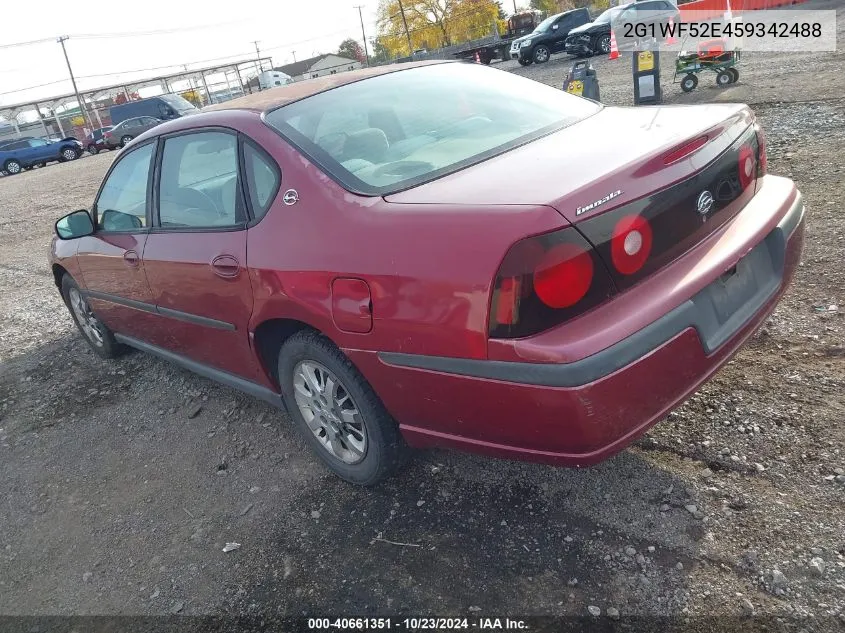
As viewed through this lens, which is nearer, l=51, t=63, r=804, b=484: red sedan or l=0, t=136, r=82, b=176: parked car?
l=51, t=63, r=804, b=484: red sedan

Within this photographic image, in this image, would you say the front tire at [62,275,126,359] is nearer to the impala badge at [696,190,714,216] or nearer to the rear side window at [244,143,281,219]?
the rear side window at [244,143,281,219]

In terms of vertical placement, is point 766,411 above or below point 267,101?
below

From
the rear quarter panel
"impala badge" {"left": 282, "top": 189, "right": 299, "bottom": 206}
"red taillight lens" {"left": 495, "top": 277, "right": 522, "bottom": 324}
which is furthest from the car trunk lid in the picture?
"impala badge" {"left": 282, "top": 189, "right": 299, "bottom": 206}

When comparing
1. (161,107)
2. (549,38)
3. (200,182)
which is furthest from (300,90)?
(161,107)

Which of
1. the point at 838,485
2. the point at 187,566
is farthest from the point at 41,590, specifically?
the point at 838,485

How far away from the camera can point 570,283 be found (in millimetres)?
1898

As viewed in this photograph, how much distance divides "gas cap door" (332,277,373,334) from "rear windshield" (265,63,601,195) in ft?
1.16

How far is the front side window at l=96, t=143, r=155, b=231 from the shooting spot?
11.6 feet

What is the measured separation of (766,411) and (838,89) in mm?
7739

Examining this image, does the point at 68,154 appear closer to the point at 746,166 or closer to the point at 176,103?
the point at 176,103

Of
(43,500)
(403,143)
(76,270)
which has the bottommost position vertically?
(43,500)

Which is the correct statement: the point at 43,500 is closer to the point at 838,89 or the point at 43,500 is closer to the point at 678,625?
the point at 678,625

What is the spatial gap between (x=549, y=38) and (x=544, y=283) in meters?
26.0

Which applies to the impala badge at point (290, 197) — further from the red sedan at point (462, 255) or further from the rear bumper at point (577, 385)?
the rear bumper at point (577, 385)
